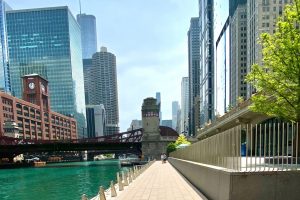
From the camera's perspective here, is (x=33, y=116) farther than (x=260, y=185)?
Yes

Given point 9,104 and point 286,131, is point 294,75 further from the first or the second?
point 9,104

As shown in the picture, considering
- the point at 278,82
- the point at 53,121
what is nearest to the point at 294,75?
the point at 278,82

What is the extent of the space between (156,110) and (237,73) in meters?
41.4

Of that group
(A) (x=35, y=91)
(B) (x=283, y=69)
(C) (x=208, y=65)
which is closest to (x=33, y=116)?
(A) (x=35, y=91)

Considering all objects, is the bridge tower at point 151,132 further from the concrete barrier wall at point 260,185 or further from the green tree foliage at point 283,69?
the concrete barrier wall at point 260,185

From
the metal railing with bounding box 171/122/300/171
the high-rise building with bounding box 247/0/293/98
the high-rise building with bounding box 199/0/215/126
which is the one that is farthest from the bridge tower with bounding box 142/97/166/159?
the metal railing with bounding box 171/122/300/171

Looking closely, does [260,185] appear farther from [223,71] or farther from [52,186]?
[223,71]

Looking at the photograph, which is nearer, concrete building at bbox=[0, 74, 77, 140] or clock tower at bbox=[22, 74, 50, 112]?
concrete building at bbox=[0, 74, 77, 140]

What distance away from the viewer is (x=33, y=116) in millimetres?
149625

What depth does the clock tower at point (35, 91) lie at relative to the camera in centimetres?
16261

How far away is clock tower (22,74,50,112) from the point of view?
534 ft

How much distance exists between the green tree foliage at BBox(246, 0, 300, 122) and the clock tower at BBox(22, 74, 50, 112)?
6216 inches

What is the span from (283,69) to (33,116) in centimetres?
14985

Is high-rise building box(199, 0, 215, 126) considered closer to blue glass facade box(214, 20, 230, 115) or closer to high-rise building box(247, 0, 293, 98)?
blue glass facade box(214, 20, 230, 115)
